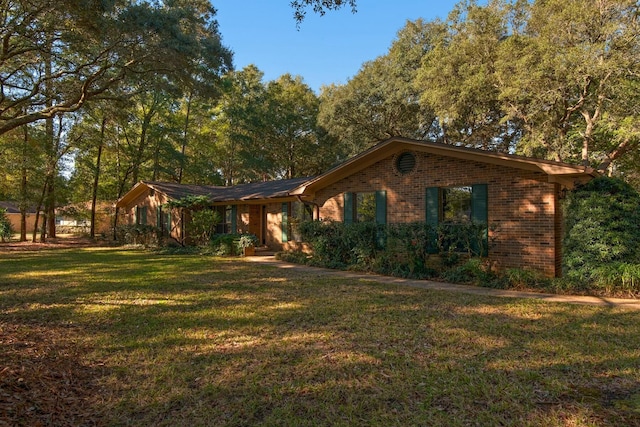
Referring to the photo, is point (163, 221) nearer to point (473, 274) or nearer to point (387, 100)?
point (387, 100)

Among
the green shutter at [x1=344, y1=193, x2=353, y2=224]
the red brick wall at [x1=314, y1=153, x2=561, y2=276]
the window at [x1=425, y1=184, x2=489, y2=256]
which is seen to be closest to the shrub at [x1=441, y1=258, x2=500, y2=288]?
the window at [x1=425, y1=184, x2=489, y2=256]

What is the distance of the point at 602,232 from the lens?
26.2 ft

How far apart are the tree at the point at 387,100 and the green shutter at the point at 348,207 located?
1117cm

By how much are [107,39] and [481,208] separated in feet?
32.1

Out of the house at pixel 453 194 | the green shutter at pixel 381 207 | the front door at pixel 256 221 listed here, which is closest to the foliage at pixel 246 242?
the house at pixel 453 194

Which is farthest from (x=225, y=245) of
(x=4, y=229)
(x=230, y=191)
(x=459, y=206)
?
(x=4, y=229)

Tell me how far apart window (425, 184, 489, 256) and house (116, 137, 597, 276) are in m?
0.03

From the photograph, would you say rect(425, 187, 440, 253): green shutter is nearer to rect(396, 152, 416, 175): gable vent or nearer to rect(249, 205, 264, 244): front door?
rect(396, 152, 416, 175): gable vent

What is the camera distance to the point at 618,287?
7691 mm

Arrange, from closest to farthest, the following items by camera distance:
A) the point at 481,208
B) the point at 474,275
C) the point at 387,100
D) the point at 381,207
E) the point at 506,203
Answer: the point at 474,275 < the point at 506,203 < the point at 481,208 < the point at 381,207 < the point at 387,100

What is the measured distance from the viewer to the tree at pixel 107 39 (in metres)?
8.04

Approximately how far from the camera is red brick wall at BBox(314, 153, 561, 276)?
363 inches

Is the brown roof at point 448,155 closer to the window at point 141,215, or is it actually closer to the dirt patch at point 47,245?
the window at point 141,215

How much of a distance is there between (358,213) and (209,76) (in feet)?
20.8
